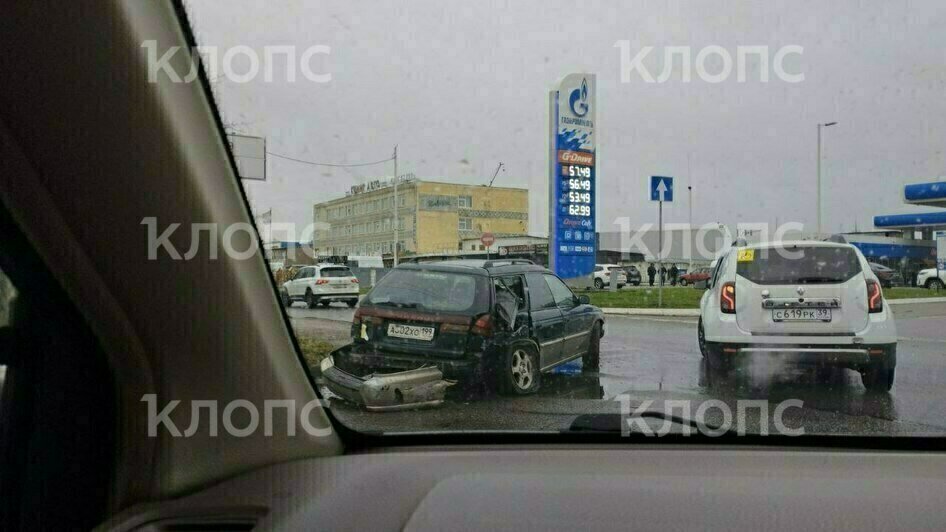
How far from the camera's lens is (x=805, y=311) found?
240 cm

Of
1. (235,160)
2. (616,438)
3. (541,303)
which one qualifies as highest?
(235,160)

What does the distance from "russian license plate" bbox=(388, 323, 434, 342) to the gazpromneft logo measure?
736mm

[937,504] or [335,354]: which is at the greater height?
[335,354]

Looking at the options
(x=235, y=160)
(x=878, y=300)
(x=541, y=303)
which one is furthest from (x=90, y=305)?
(x=878, y=300)

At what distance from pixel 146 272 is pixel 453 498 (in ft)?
3.57

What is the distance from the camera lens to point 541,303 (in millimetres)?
2510

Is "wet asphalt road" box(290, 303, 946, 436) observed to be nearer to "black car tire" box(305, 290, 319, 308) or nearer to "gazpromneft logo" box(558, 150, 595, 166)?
"black car tire" box(305, 290, 319, 308)

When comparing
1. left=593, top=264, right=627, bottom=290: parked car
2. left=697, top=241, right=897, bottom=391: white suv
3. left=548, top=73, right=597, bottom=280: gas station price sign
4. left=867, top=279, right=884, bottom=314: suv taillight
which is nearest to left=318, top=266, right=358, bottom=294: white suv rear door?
left=548, top=73, right=597, bottom=280: gas station price sign

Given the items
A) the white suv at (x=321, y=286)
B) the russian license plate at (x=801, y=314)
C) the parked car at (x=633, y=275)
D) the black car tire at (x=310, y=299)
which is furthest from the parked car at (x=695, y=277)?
the black car tire at (x=310, y=299)

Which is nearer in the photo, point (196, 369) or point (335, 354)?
point (196, 369)

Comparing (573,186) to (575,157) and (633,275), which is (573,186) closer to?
(575,157)

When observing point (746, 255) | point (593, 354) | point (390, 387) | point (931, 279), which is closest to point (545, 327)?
point (593, 354)

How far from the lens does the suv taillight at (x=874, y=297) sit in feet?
7.62

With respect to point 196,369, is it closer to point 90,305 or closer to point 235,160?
point 90,305
